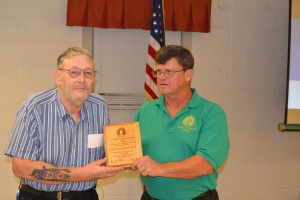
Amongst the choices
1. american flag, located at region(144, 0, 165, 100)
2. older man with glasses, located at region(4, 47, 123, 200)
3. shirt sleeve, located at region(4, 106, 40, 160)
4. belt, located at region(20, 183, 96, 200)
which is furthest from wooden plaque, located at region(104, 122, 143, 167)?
american flag, located at region(144, 0, 165, 100)

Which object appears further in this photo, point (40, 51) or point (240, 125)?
point (240, 125)

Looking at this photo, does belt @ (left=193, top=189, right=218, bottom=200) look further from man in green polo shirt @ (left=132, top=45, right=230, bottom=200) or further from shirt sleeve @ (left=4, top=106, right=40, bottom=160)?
shirt sleeve @ (left=4, top=106, right=40, bottom=160)

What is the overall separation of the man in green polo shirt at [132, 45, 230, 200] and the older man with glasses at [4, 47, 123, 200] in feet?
1.00

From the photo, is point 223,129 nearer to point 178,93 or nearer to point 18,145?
point 178,93

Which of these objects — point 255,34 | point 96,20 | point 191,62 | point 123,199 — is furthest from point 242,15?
point 123,199

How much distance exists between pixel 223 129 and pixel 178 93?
14.1 inches

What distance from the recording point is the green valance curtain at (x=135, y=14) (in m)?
3.62

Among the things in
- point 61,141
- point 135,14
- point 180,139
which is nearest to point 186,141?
point 180,139

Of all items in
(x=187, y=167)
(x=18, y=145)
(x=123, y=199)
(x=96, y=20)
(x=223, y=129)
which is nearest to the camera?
(x=18, y=145)

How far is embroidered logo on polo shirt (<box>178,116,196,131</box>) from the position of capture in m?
2.21

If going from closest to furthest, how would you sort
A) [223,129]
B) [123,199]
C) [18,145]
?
[18,145], [223,129], [123,199]

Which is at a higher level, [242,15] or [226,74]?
[242,15]

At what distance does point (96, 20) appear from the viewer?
12.0ft

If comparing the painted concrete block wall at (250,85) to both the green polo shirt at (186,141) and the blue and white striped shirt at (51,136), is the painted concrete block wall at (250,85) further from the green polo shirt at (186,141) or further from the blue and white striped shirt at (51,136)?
the blue and white striped shirt at (51,136)
